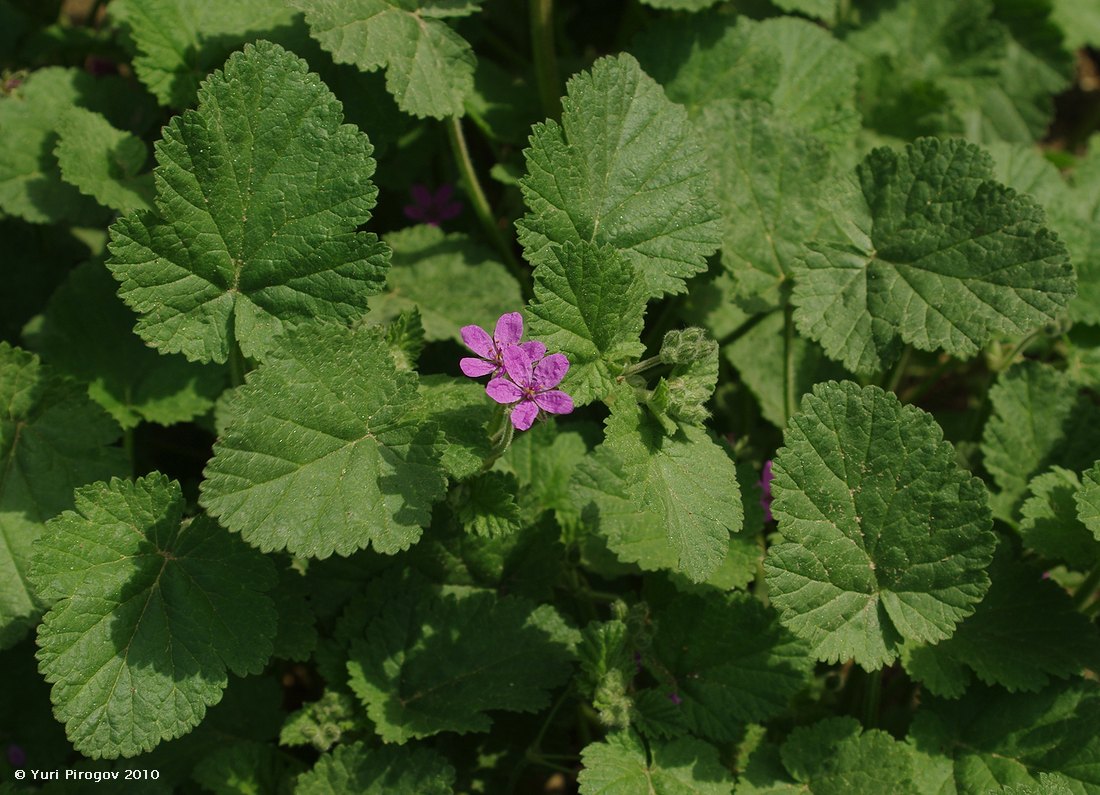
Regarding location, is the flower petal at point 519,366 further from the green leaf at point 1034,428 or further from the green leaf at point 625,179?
the green leaf at point 1034,428

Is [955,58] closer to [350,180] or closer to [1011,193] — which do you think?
[1011,193]

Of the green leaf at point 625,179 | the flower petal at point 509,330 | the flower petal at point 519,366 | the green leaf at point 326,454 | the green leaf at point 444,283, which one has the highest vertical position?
the green leaf at point 625,179

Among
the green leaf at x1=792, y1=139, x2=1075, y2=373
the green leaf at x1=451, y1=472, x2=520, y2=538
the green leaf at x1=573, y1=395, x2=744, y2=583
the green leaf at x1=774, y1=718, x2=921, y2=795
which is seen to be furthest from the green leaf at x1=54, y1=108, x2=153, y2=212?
the green leaf at x1=774, y1=718, x2=921, y2=795

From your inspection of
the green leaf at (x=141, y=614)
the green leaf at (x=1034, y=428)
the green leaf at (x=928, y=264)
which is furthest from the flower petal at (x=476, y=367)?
the green leaf at (x=1034, y=428)

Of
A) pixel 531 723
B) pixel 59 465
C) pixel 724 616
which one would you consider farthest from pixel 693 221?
pixel 59 465

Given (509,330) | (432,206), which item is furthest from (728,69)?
(509,330)
